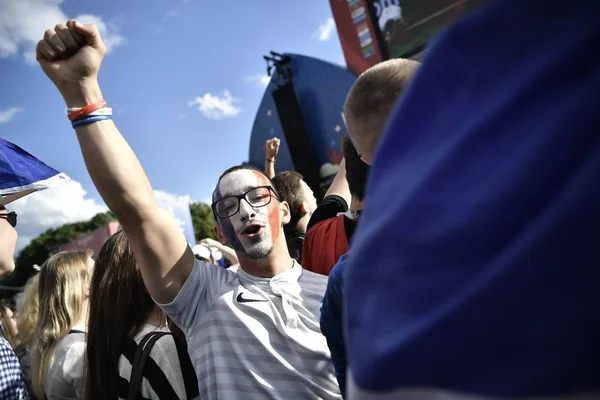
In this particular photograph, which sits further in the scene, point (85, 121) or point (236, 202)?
point (236, 202)

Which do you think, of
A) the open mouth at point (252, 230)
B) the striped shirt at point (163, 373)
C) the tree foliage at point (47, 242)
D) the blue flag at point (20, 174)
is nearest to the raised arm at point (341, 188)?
the open mouth at point (252, 230)

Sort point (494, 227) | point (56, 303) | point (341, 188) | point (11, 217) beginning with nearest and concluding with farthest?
1. point (494, 227)
2. point (11, 217)
3. point (56, 303)
4. point (341, 188)

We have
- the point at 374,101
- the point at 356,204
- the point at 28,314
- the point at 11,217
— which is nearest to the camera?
the point at 374,101

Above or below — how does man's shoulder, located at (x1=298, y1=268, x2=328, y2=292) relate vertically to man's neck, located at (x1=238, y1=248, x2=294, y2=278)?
below

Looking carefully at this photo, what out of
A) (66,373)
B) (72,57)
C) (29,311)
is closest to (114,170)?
(72,57)

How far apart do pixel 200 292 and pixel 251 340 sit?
0.28 meters

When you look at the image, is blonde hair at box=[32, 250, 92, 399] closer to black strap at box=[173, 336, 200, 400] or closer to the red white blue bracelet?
black strap at box=[173, 336, 200, 400]

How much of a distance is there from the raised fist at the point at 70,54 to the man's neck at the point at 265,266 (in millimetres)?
958

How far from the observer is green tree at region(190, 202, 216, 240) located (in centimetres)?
3714

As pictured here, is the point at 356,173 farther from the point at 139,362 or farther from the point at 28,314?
the point at 28,314

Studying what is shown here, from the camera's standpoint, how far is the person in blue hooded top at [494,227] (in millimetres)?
394

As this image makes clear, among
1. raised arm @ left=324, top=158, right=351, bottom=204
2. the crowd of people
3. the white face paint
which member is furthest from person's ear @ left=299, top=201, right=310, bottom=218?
the crowd of people

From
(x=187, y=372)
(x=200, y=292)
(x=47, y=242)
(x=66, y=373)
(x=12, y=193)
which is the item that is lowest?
(x=47, y=242)

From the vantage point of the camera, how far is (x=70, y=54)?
1.54m
